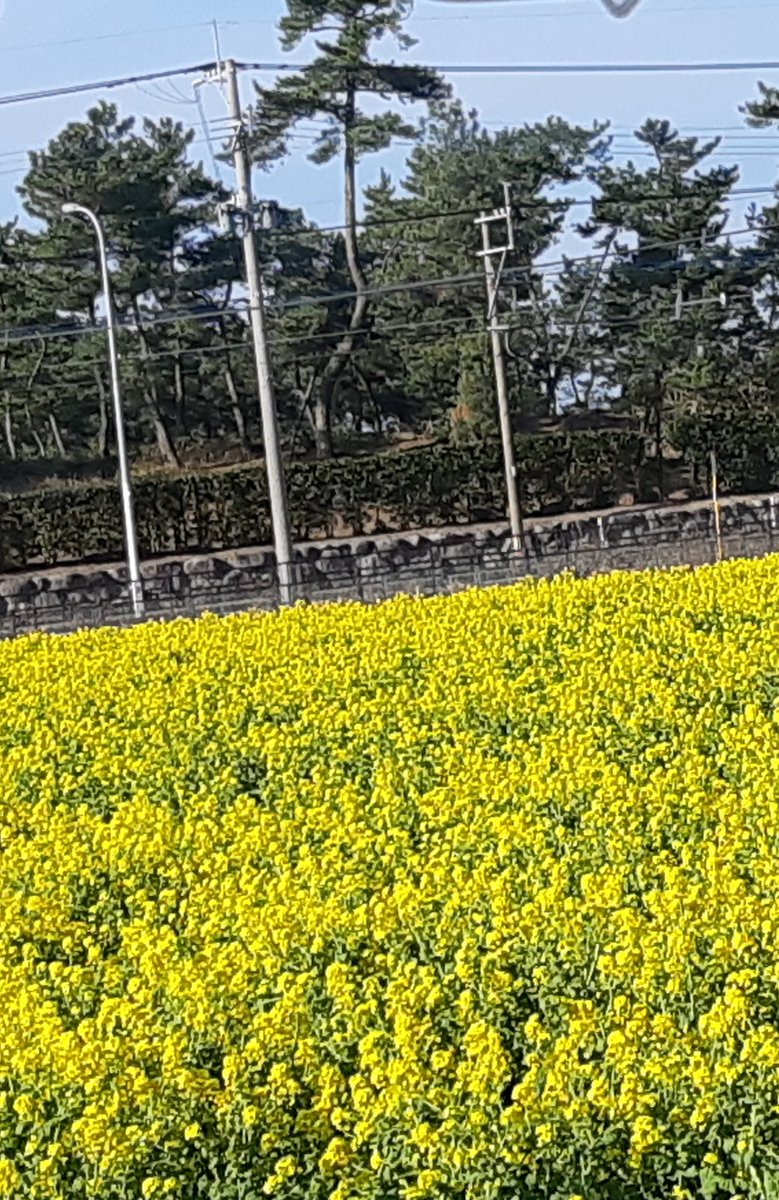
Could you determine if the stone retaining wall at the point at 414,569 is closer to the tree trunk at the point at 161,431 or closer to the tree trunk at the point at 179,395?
the tree trunk at the point at 161,431

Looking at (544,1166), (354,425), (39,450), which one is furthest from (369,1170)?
(354,425)

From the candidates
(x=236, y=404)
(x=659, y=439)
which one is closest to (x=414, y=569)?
(x=659, y=439)

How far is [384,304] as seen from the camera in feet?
214

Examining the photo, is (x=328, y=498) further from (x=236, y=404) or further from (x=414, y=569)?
(x=414, y=569)

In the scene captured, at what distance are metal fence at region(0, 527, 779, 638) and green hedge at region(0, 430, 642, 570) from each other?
714 inches

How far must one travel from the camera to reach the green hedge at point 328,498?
50562 mm

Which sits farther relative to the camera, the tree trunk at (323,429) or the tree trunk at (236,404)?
the tree trunk at (236,404)

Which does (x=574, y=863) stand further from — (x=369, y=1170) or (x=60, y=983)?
(x=369, y=1170)

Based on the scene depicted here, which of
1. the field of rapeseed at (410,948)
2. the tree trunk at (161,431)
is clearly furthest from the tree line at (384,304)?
the field of rapeseed at (410,948)

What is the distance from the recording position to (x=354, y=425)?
7488 cm

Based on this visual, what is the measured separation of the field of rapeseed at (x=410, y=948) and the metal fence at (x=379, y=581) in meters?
16.1

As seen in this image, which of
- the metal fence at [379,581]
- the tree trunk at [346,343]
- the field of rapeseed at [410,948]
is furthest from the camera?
the tree trunk at [346,343]

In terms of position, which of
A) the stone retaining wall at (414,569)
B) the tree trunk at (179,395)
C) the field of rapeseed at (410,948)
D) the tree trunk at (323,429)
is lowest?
the stone retaining wall at (414,569)

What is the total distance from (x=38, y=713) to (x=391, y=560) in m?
20.3
